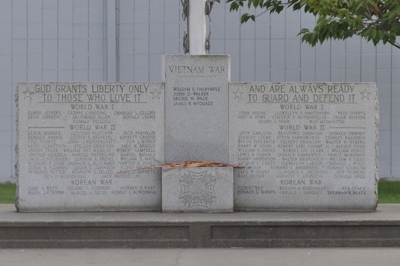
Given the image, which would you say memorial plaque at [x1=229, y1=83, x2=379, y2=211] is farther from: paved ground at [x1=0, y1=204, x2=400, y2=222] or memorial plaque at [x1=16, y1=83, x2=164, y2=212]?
memorial plaque at [x1=16, y1=83, x2=164, y2=212]

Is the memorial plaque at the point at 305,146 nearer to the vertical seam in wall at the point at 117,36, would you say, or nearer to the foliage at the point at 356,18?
the foliage at the point at 356,18


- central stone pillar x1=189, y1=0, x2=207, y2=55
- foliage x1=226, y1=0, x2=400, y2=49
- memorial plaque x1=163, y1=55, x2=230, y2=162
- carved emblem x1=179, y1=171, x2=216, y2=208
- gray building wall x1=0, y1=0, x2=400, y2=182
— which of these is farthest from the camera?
gray building wall x1=0, y1=0, x2=400, y2=182

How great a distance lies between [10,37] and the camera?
18.3 meters

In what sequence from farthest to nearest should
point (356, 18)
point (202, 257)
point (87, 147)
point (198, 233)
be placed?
point (356, 18) < point (87, 147) < point (198, 233) < point (202, 257)

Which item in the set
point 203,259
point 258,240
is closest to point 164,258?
point 203,259

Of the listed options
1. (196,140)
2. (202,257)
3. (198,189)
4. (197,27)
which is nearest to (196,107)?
(196,140)

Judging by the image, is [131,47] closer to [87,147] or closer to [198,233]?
[87,147]

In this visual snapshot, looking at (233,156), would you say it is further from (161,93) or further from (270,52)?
(270,52)

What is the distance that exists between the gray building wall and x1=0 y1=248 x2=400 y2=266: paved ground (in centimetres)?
822

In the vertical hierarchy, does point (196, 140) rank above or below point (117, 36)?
below

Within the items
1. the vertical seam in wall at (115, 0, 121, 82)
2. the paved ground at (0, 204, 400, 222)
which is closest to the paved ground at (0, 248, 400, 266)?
the paved ground at (0, 204, 400, 222)

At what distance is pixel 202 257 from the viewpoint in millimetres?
9727

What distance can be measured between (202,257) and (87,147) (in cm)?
268

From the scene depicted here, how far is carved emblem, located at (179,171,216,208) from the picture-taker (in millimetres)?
11211
